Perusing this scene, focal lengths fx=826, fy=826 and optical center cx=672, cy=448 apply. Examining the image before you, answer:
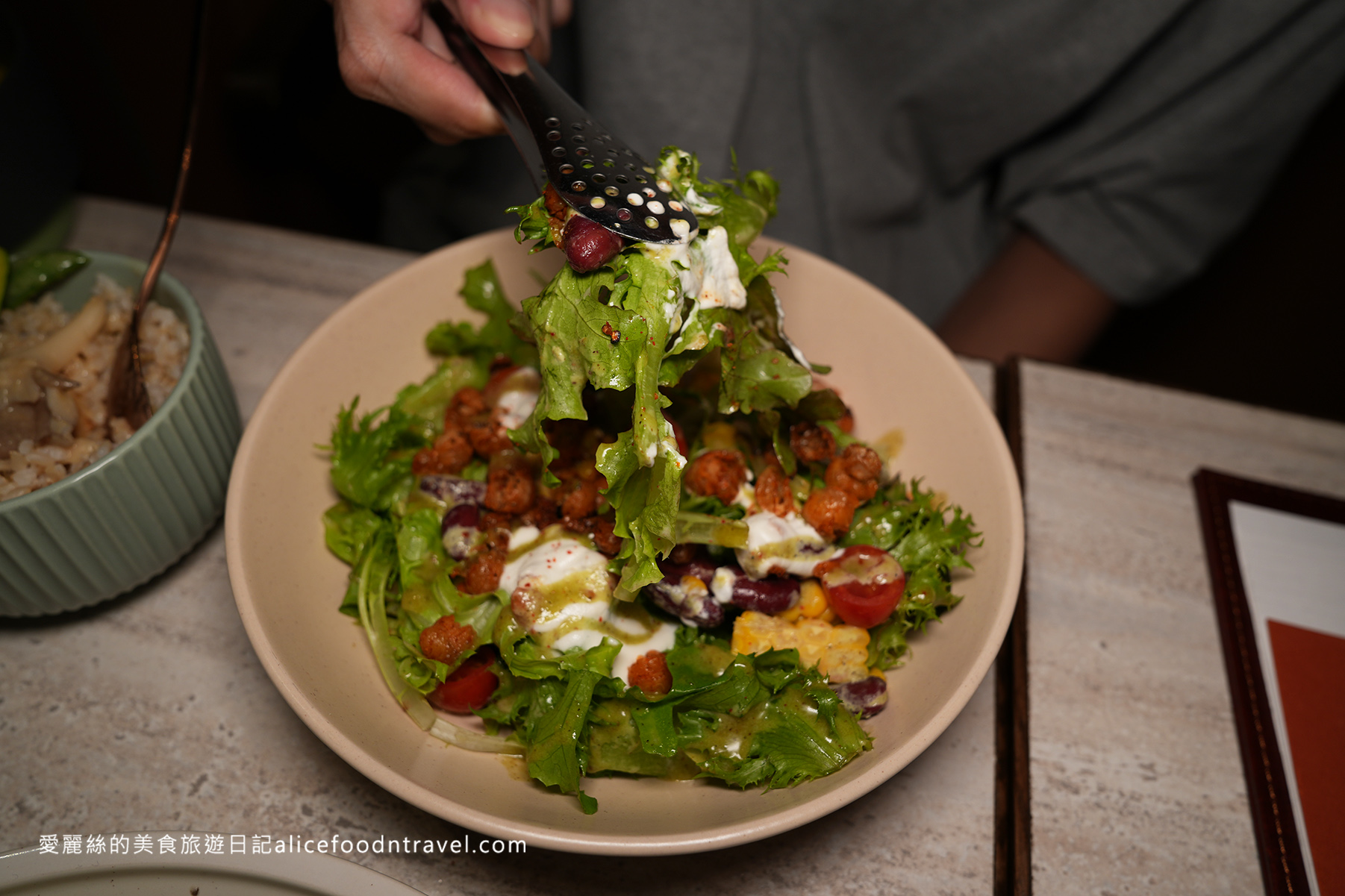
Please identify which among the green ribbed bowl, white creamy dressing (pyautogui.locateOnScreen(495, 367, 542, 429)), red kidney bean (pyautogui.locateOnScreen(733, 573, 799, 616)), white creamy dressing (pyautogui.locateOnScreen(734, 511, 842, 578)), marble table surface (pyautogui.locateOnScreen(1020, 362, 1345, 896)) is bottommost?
marble table surface (pyautogui.locateOnScreen(1020, 362, 1345, 896))

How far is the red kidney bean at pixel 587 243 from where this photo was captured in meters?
1.26

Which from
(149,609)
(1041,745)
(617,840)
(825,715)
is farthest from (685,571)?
(149,609)

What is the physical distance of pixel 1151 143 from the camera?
2.53 meters

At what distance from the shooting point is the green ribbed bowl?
1388 millimetres

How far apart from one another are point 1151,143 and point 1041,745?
1.93m

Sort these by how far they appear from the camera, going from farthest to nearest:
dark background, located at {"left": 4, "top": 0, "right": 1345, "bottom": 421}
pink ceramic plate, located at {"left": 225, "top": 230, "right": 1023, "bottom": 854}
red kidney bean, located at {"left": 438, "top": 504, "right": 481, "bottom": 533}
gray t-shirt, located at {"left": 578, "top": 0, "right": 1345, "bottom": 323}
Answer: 1. dark background, located at {"left": 4, "top": 0, "right": 1345, "bottom": 421}
2. gray t-shirt, located at {"left": 578, "top": 0, "right": 1345, "bottom": 323}
3. red kidney bean, located at {"left": 438, "top": 504, "right": 481, "bottom": 533}
4. pink ceramic plate, located at {"left": 225, "top": 230, "right": 1023, "bottom": 854}

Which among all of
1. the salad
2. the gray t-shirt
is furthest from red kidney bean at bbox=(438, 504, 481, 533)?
the gray t-shirt

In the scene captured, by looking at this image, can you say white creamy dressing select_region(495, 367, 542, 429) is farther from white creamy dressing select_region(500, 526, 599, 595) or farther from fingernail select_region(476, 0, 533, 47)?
fingernail select_region(476, 0, 533, 47)

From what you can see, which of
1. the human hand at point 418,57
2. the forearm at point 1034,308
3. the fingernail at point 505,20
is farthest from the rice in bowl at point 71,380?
the forearm at point 1034,308

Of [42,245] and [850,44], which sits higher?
[42,245]

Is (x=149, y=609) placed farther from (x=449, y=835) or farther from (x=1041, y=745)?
(x=1041, y=745)

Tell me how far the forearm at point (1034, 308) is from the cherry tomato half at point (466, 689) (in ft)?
6.53

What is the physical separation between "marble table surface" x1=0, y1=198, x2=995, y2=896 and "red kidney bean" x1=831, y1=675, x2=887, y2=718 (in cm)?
21

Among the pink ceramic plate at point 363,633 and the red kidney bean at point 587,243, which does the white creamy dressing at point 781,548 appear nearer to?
the pink ceramic plate at point 363,633
